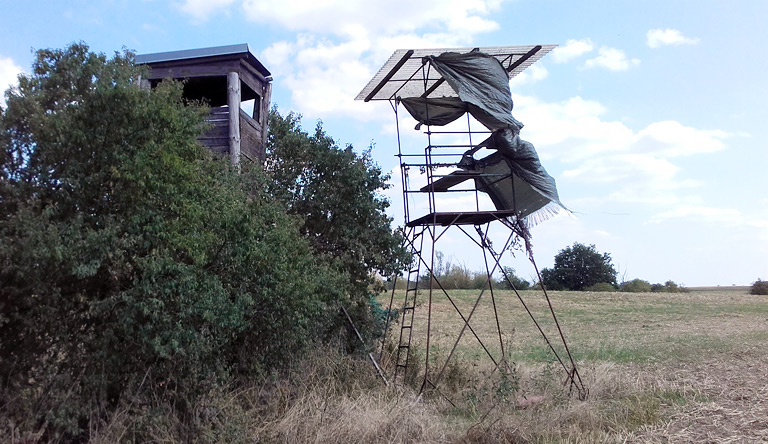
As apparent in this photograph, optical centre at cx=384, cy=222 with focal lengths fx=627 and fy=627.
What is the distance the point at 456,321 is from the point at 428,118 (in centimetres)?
1211

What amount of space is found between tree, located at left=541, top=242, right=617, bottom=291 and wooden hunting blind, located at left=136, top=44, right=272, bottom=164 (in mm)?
Result: 42522

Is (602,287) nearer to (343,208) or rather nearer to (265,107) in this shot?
(265,107)

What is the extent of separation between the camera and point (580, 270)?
176 ft

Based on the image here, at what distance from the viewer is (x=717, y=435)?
8.30 metres

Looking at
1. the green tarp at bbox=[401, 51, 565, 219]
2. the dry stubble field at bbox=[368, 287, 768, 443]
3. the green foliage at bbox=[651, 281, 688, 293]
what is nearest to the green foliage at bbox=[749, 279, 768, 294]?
the green foliage at bbox=[651, 281, 688, 293]

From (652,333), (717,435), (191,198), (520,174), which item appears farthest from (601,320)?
(191,198)

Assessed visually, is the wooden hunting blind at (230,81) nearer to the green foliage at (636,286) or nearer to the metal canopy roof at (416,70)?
the metal canopy roof at (416,70)

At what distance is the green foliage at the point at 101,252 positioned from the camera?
6.09 m

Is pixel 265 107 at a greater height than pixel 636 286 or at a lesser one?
greater

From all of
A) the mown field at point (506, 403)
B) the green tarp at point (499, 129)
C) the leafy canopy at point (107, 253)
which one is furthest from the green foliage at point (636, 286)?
the leafy canopy at point (107, 253)

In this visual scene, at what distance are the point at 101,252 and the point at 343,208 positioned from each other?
5.88 meters

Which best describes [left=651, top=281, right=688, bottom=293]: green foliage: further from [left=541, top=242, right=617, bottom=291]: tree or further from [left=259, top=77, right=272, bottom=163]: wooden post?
[left=259, top=77, right=272, bottom=163]: wooden post

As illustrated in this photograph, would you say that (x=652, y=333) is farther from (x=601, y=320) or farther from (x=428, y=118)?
(x=428, y=118)

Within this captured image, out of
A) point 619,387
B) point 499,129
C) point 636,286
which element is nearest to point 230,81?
point 499,129
